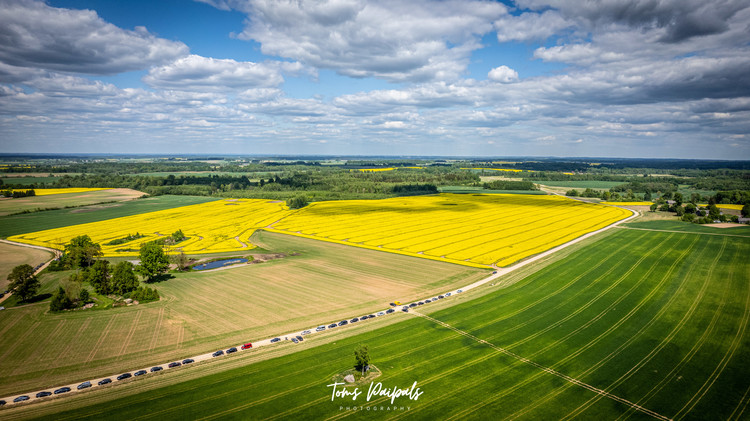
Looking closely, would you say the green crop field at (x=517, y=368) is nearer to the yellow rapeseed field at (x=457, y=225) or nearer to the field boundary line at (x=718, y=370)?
the field boundary line at (x=718, y=370)

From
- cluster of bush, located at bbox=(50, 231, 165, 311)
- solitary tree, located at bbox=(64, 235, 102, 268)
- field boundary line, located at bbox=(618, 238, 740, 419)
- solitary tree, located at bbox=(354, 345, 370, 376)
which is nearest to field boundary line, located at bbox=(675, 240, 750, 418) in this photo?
field boundary line, located at bbox=(618, 238, 740, 419)

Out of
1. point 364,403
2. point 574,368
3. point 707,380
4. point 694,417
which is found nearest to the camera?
point 694,417

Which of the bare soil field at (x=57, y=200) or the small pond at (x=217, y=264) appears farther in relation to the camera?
the bare soil field at (x=57, y=200)

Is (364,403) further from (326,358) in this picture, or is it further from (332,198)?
(332,198)

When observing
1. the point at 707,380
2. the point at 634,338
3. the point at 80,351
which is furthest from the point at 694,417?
the point at 80,351

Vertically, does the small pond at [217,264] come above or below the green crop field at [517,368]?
below

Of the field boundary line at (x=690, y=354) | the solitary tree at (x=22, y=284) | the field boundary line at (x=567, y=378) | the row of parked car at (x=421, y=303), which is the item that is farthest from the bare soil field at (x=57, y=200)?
the field boundary line at (x=690, y=354)

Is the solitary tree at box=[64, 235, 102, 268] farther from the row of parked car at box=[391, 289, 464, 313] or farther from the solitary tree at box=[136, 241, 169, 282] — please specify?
the row of parked car at box=[391, 289, 464, 313]
